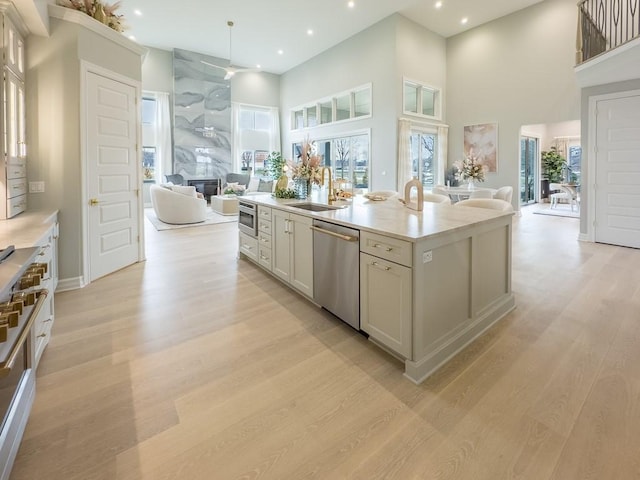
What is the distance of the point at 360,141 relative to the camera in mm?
9805

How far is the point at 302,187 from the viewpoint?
4.16 metres

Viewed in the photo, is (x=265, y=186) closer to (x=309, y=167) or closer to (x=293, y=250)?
(x=309, y=167)

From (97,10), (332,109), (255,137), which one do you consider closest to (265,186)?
(255,137)

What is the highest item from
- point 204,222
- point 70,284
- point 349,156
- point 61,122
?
point 349,156

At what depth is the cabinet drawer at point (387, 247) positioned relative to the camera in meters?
2.01

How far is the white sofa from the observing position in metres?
7.55

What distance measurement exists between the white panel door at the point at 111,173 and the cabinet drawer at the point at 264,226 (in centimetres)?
181

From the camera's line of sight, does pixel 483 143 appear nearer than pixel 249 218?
No

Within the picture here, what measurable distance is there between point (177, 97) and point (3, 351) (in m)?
11.7

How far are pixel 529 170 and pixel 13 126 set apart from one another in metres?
13.1

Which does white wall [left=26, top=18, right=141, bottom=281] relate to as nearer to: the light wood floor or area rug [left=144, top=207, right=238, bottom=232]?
the light wood floor

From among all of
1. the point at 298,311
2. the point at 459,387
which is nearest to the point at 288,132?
the point at 298,311

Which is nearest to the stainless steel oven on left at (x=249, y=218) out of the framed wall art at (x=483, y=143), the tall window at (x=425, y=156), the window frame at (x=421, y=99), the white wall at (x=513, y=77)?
the window frame at (x=421, y=99)

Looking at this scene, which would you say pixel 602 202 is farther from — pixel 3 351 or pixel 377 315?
pixel 3 351
